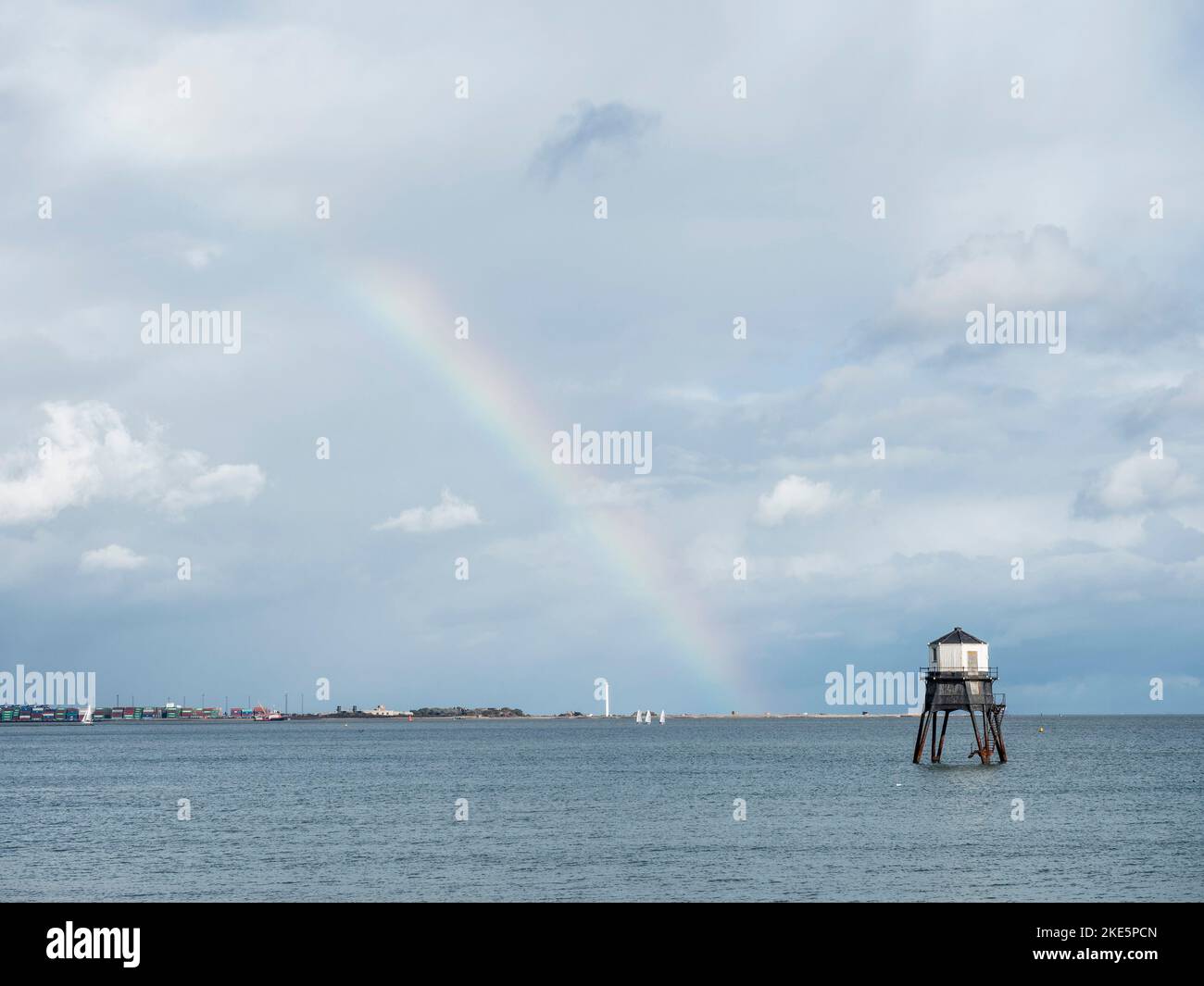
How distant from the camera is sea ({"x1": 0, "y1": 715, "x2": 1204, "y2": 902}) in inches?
1799

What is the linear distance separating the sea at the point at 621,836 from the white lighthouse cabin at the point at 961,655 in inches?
322

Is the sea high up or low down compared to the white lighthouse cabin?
down

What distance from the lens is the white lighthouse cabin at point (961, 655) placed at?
90312mm

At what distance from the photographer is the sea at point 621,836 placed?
45.7 metres

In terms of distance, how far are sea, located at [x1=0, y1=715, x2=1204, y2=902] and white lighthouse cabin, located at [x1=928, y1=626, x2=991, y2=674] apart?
8.18m

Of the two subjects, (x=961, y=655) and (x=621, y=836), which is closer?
(x=621, y=836)

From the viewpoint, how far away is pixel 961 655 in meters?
90.3

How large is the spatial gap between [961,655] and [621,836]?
39.1 metres

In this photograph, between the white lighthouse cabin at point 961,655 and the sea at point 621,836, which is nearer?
the sea at point 621,836

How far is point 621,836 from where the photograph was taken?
6056cm

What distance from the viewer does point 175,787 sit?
103 m

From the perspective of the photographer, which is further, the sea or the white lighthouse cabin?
the white lighthouse cabin

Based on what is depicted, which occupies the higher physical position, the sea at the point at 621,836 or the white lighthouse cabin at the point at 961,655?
the white lighthouse cabin at the point at 961,655
